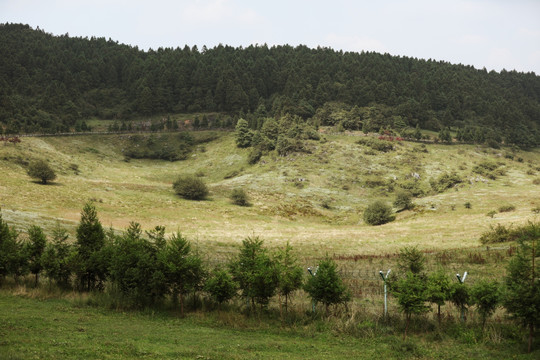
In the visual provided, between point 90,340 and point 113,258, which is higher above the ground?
point 113,258

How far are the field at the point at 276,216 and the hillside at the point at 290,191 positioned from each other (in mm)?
364

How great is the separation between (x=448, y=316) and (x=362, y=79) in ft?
599

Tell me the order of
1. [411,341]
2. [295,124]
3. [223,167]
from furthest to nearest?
[295,124] < [223,167] < [411,341]

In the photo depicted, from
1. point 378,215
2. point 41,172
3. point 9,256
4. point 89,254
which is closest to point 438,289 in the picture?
point 89,254

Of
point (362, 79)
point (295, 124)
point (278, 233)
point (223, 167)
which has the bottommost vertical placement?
point (278, 233)

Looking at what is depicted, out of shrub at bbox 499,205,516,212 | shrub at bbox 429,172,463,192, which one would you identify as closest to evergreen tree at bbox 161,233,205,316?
shrub at bbox 499,205,516,212

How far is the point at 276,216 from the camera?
85062 millimetres

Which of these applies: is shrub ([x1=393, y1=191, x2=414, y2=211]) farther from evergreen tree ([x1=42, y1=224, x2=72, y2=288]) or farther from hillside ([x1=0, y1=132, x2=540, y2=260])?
evergreen tree ([x1=42, y1=224, x2=72, y2=288])

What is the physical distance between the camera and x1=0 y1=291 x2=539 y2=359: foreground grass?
16547 millimetres

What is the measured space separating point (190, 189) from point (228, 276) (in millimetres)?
69379

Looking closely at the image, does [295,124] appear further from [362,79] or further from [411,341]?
[411,341]

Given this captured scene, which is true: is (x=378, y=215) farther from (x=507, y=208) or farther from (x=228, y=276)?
(x=228, y=276)

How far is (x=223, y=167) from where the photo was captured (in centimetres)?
13012

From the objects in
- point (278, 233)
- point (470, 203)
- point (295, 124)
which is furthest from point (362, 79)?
point (278, 233)
